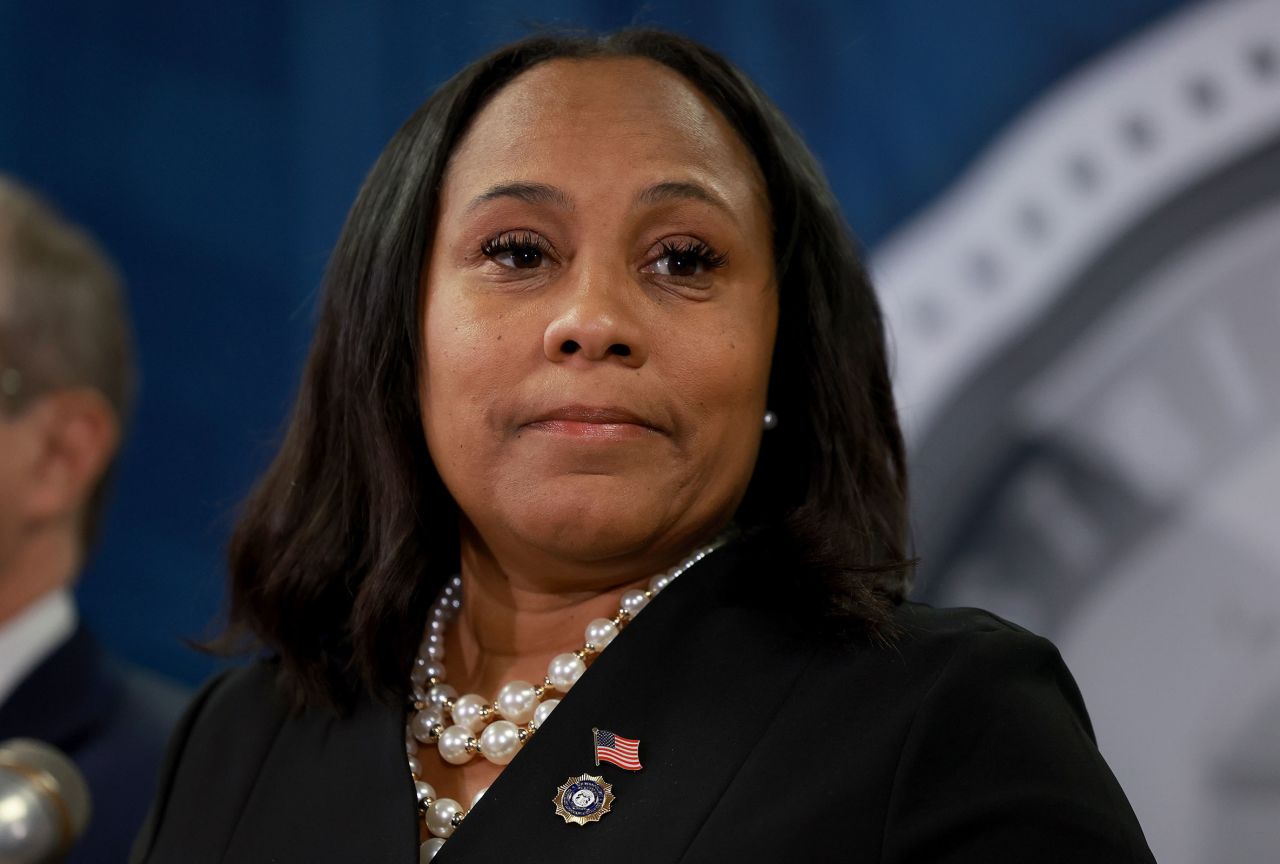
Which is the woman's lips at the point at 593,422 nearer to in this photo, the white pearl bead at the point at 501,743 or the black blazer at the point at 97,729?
the white pearl bead at the point at 501,743

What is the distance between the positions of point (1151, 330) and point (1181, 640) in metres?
0.41

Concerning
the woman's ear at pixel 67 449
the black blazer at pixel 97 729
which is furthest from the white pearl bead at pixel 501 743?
the woman's ear at pixel 67 449

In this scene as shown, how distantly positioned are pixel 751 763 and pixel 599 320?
407 millimetres

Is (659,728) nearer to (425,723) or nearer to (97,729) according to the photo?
(425,723)

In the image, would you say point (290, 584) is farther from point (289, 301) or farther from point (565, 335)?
point (289, 301)

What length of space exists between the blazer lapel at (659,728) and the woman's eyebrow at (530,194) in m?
0.38

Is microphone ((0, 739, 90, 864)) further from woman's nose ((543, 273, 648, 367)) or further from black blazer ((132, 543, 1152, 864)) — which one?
woman's nose ((543, 273, 648, 367))

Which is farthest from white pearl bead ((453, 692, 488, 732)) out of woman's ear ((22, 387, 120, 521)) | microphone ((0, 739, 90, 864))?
woman's ear ((22, 387, 120, 521))

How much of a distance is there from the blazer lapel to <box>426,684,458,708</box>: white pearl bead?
0.22 m

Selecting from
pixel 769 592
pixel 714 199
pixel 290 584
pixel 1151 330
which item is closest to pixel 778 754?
pixel 769 592

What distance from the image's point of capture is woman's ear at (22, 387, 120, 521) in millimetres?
2119

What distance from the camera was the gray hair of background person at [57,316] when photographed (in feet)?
6.81

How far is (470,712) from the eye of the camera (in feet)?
4.83

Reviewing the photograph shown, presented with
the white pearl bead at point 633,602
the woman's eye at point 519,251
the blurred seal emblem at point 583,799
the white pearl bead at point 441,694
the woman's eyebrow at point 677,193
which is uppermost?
the woman's eyebrow at point 677,193
